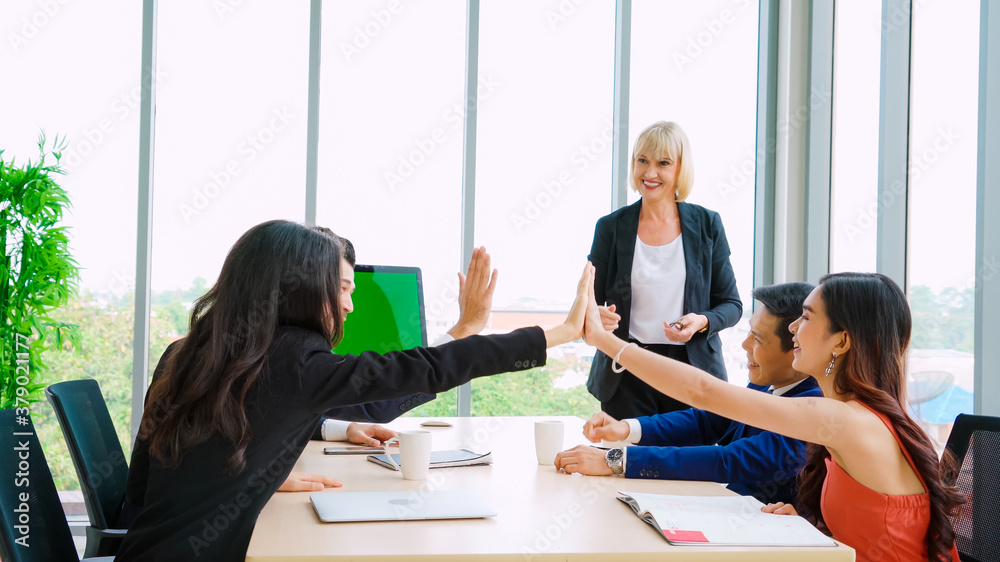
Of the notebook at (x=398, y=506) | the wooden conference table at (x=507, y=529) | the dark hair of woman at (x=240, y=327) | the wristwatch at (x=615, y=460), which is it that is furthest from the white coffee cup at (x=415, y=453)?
the wristwatch at (x=615, y=460)

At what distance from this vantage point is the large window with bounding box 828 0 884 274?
3566mm

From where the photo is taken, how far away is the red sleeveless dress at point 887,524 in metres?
1.52

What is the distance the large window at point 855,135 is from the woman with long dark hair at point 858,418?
189 centimetres

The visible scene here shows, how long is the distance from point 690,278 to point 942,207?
1.05 m

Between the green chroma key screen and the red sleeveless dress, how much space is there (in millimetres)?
1281

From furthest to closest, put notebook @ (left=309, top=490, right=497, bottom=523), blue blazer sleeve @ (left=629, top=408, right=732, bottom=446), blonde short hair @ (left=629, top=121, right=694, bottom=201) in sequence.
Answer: blonde short hair @ (left=629, top=121, right=694, bottom=201) → blue blazer sleeve @ (left=629, top=408, right=732, bottom=446) → notebook @ (left=309, top=490, right=497, bottom=523)

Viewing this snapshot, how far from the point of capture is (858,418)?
153cm

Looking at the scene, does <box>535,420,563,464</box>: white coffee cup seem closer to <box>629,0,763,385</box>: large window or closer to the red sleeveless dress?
the red sleeveless dress

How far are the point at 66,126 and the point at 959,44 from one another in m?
4.03

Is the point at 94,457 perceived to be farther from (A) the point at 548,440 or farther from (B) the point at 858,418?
(B) the point at 858,418

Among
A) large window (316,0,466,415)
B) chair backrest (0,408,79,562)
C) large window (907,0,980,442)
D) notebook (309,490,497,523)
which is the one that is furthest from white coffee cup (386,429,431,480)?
large window (316,0,466,415)

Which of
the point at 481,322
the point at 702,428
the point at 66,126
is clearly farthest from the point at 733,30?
the point at 66,126

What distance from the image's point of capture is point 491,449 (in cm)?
207

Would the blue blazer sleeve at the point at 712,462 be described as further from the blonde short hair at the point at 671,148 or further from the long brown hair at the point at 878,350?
the blonde short hair at the point at 671,148
